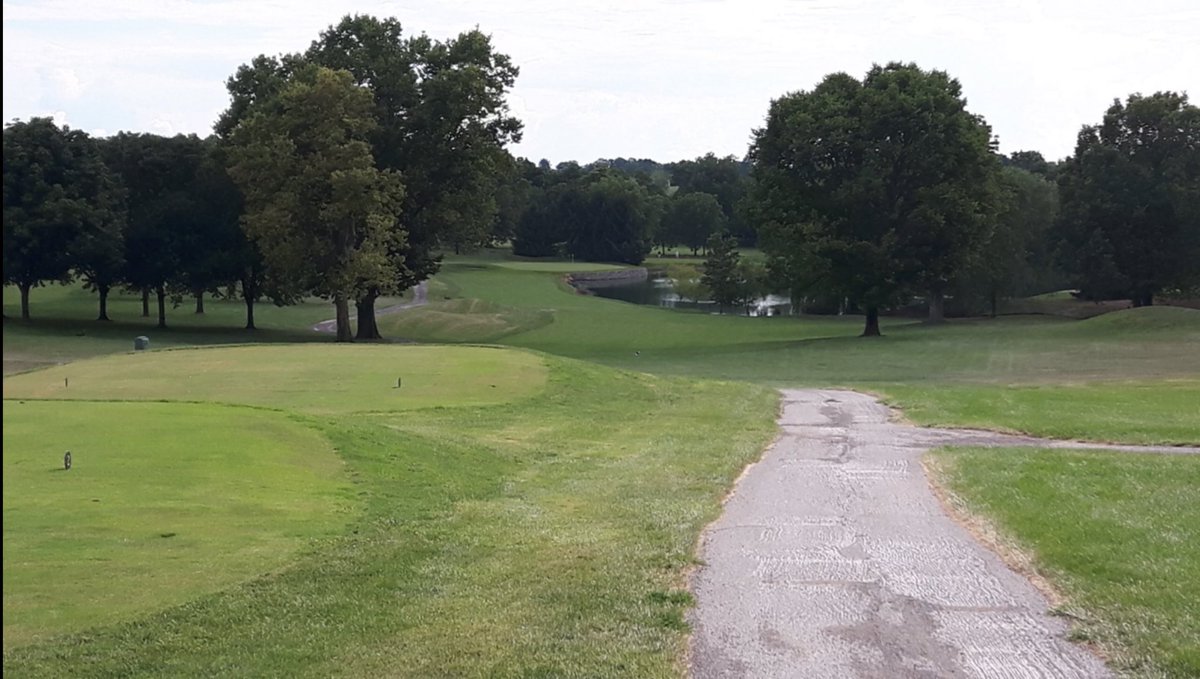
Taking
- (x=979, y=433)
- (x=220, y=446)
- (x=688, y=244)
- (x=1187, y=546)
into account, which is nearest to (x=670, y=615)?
(x=1187, y=546)

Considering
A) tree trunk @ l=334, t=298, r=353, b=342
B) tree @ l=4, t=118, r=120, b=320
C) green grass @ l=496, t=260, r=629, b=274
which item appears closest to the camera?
tree @ l=4, t=118, r=120, b=320

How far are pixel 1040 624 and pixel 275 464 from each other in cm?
909

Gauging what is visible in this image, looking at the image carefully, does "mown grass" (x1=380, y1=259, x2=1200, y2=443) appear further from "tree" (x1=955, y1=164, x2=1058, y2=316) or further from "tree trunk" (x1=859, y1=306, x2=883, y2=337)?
"tree" (x1=955, y1=164, x2=1058, y2=316)

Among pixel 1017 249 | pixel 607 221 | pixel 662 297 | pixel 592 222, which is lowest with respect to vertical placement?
pixel 662 297

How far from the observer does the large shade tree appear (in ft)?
180

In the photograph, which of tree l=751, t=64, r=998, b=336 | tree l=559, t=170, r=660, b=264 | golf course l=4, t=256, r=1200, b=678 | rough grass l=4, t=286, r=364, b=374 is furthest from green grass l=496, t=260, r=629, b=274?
golf course l=4, t=256, r=1200, b=678

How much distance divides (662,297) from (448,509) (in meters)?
102

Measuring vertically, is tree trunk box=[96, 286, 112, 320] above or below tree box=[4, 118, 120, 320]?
below

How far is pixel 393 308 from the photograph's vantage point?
265 feet

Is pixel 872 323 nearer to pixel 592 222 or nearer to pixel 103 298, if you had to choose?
pixel 103 298

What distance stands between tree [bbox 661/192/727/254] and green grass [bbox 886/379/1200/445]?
122 m

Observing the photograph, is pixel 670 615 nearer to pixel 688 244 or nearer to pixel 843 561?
pixel 843 561

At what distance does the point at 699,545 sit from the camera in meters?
11.1

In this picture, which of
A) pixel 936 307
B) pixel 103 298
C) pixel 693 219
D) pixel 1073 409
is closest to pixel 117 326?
pixel 103 298
